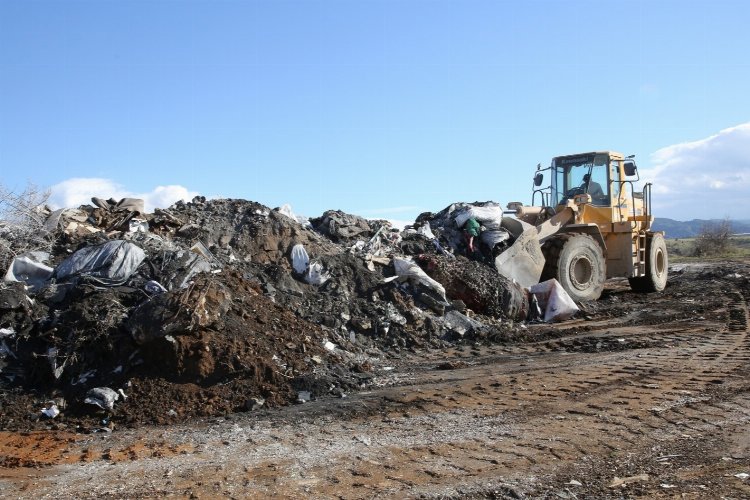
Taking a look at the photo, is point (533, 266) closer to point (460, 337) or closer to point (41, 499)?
point (460, 337)

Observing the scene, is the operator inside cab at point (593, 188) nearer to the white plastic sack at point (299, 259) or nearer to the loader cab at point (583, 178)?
the loader cab at point (583, 178)

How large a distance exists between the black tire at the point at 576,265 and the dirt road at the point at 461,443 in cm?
426

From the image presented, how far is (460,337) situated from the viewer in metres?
9.62

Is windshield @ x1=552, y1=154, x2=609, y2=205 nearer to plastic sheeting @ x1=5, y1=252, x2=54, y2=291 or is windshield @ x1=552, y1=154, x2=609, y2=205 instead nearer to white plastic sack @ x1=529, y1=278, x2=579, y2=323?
white plastic sack @ x1=529, y1=278, x2=579, y2=323

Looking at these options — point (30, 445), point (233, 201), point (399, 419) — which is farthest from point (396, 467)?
point (233, 201)

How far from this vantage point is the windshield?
12.9 m

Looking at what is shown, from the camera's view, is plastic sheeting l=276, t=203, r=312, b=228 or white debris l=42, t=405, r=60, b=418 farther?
plastic sheeting l=276, t=203, r=312, b=228

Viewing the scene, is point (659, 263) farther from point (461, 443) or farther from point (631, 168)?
point (461, 443)

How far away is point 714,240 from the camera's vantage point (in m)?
31.2

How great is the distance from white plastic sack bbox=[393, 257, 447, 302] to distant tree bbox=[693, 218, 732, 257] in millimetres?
24295

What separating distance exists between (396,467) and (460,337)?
5.22 meters

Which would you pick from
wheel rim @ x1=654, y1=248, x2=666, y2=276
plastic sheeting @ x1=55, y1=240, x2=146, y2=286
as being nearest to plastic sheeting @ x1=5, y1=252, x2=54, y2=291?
plastic sheeting @ x1=55, y1=240, x2=146, y2=286

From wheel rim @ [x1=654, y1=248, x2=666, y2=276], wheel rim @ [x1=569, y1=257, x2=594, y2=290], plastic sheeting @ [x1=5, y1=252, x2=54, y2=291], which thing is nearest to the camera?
plastic sheeting @ [x1=5, y1=252, x2=54, y2=291]

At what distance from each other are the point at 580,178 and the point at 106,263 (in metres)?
9.03
